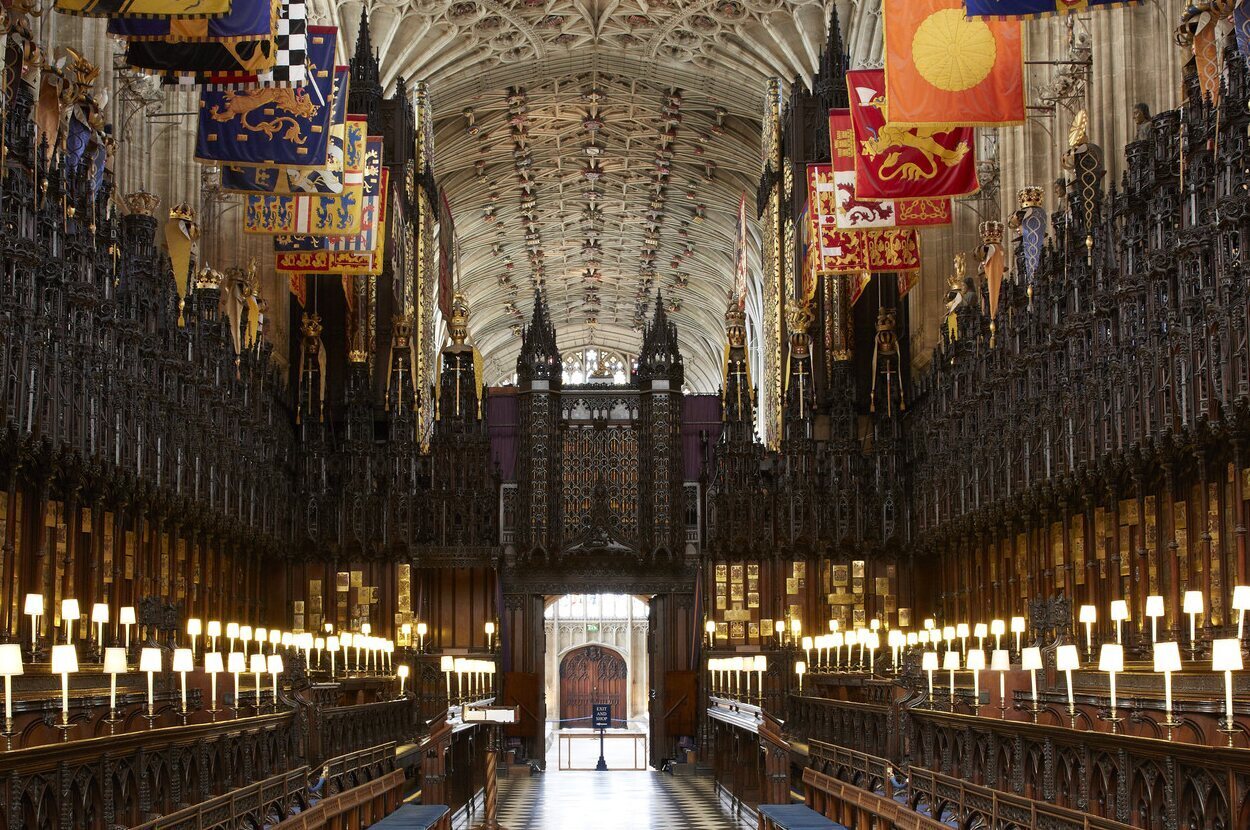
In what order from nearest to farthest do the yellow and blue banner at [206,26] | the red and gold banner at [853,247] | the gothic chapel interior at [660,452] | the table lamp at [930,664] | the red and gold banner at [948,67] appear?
1. the gothic chapel interior at [660,452]
2. the table lamp at [930,664]
3. the yellow and blue banner at [206,26]
4. the red and gold banner at [948,67]
5. the red and gold banner at [853,247]

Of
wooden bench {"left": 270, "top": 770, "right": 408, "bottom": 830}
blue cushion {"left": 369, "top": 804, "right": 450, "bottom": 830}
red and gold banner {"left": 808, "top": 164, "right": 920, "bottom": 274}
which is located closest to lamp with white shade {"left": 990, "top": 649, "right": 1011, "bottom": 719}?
blue cushion {"left": 369, "top": 804, "right": 450, "bottom": 830}

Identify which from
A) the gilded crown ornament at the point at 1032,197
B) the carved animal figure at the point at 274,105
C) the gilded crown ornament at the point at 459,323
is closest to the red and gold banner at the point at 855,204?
the gilded crown ornament at the point at 1032,197

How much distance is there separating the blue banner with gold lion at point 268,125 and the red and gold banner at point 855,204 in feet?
→ 31.6

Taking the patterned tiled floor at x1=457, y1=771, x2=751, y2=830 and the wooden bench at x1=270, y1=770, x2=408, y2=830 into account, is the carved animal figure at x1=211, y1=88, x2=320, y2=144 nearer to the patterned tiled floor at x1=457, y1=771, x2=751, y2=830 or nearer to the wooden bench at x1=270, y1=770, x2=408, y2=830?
the wooden bench at x1=270, y1=770, x2=408, y2=830

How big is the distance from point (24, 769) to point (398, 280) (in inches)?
1196

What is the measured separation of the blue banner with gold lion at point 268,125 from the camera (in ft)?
69.2

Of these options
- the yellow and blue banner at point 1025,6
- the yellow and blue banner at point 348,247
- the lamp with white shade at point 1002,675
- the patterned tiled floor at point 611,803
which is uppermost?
the yellow and blue banner at point 348,247

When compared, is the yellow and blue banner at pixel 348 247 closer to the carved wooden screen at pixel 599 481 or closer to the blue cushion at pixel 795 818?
the carved wooden screen at pixel 599 481

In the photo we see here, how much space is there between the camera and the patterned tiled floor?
21.2m

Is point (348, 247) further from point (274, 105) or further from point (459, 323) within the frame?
point (274, 105)

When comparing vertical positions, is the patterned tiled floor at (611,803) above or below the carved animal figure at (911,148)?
below

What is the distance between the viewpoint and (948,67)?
2025cm

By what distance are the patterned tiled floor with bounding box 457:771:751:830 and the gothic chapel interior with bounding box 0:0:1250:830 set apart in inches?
7.9

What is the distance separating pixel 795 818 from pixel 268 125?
11479 mm
